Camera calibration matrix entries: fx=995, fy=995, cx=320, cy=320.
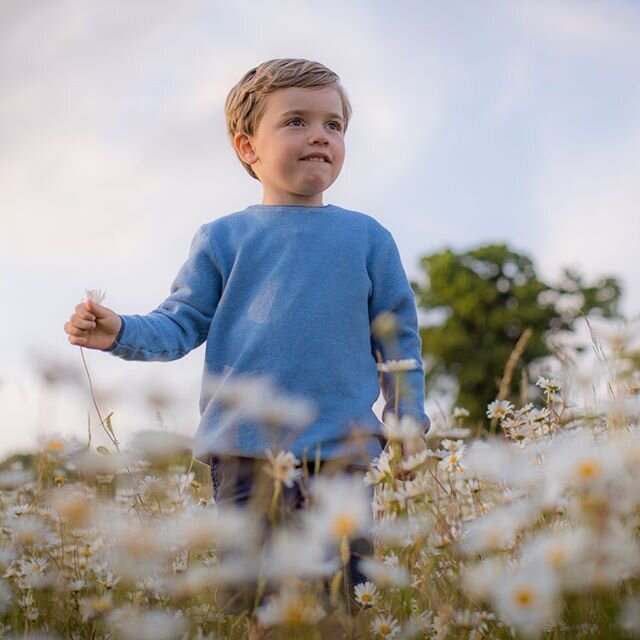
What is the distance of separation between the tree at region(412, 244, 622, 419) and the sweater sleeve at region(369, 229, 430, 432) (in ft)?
97.8

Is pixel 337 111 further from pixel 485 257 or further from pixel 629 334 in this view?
pixel 485 257

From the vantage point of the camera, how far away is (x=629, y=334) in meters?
2.62

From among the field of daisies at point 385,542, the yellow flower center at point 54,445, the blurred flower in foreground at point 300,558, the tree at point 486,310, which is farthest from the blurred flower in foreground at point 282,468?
the tree at point 486,310

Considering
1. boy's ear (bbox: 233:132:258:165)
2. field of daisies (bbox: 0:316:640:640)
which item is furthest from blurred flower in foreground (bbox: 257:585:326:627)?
boy's ear (bbox: 233:132:258:165)

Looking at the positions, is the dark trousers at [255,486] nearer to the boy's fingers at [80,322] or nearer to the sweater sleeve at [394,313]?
the sweater sleeve at [394,313]

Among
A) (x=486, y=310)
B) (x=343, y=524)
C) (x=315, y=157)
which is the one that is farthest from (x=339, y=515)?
(x=486, y=310)

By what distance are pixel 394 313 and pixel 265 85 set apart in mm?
855

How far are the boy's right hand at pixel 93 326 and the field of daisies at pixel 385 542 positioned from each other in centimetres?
26

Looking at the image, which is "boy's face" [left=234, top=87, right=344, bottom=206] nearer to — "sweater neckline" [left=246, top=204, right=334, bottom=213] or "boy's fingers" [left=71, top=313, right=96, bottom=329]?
"sweater neckline" [left=246, top=204, right=334, bottom=213]

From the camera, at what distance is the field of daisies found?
5.38 ft

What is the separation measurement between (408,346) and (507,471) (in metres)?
1.02

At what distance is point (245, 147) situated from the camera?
3.35m

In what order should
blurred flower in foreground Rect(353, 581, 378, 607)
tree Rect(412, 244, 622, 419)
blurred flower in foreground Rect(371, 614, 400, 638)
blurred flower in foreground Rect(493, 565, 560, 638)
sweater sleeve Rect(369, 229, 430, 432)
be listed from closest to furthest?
blurred flower in foreground Rect(493, 565, 560, 638)
blurred flower in foreground Rect(371, 614, 400, 638)
blurred flower in foreground Rect(353, 581, 378, 607)
sweater sleeve Rect(369, 229, 430, 432)
tree Rect(412, 244, 622, 419)

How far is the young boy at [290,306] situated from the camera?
2.83m
